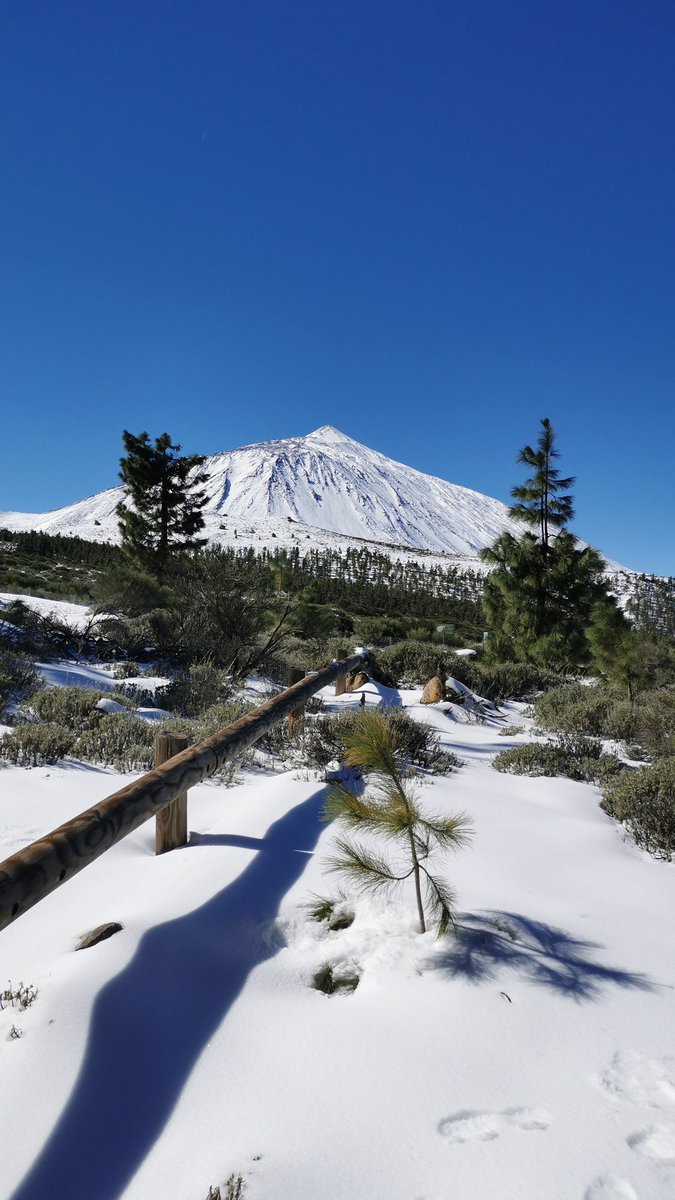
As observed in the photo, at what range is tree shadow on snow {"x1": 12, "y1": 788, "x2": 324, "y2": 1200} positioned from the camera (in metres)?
1.59

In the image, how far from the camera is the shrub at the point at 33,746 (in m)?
5.24

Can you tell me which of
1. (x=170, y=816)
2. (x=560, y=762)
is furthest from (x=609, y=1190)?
(x=560, y=762)

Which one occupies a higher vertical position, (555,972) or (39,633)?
(39,633)

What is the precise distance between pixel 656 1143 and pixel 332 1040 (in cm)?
104

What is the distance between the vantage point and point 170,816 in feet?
12.0

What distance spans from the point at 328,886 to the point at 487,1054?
1.33 metres

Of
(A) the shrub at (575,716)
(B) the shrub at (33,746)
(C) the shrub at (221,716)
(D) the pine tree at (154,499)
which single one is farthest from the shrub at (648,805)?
(D) the pine tree at (154,499)

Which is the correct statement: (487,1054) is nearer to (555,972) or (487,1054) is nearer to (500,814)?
(555,972)

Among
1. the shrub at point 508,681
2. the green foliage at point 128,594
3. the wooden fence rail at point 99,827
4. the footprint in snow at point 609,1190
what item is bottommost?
the shrub at point 508,681

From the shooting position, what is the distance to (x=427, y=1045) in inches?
79.2

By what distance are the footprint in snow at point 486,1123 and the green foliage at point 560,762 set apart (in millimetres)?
4526

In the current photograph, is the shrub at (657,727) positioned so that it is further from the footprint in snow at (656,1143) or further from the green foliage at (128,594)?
the green foliage at (128,594)

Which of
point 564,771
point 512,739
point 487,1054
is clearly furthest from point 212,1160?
point 512,739

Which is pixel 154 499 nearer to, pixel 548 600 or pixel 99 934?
pixel 548 600
